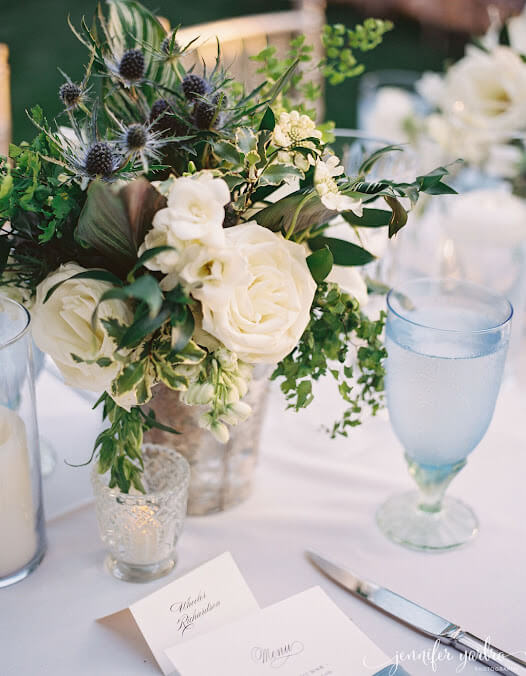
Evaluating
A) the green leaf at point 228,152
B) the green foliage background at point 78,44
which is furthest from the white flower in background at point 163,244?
the green foliage background at point 78,44

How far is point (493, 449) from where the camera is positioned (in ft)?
3.48

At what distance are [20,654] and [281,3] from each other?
616 cm

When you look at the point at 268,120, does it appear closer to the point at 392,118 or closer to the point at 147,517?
the point at 147,517

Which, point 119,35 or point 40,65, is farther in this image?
point 40,65

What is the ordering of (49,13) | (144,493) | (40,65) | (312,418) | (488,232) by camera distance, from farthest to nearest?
(49,13), (40,65), (488,232), (312,418), (144,493)

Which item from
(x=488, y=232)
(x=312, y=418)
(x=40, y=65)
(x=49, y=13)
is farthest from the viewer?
(x=49, y=13)

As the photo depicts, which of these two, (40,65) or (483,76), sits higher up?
(483,76)


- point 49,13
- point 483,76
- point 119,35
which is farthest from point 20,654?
point 49,13

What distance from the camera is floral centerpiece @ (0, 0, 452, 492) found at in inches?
24.2

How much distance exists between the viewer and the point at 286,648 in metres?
0.69

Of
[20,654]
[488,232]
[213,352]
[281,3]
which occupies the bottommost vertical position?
[281,3]

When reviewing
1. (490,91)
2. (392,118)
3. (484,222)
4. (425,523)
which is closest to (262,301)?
(425,523)

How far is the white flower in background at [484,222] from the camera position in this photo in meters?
1.23

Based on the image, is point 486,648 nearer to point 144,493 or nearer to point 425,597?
point 425,597
